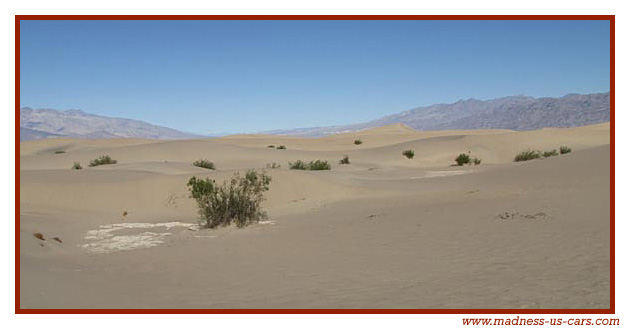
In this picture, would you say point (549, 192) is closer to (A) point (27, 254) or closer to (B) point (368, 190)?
(B) point (368, 190)

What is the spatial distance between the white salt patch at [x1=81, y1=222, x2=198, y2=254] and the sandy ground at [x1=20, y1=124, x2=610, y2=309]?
49 millimetres

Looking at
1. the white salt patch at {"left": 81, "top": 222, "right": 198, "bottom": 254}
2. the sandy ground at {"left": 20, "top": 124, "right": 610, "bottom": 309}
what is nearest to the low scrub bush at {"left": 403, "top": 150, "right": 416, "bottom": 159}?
the sandy ground at {"left": 20, "top": 124, "right": 610, "bottom": 309}

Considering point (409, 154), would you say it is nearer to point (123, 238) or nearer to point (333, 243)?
point (123, 238)

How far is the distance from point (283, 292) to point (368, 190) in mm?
Answer: 11863

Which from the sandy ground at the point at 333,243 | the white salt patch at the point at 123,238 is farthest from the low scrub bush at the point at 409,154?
the white salt patch at the point at 123,238

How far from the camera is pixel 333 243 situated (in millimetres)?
10117

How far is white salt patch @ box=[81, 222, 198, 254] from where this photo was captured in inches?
430

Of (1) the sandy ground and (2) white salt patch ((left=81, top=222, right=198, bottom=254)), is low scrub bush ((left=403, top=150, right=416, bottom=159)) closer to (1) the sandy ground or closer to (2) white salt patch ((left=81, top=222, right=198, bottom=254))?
(1) the sandy ground

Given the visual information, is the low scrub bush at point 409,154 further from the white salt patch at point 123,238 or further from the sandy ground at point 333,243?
the white salt patch at point 123,238

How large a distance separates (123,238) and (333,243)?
4808 millimetres

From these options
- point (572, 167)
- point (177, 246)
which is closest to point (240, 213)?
point (177, 246)

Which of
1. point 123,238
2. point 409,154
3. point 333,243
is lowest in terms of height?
point 123,238

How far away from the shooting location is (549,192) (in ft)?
44.1

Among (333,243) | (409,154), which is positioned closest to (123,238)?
(333,243)
